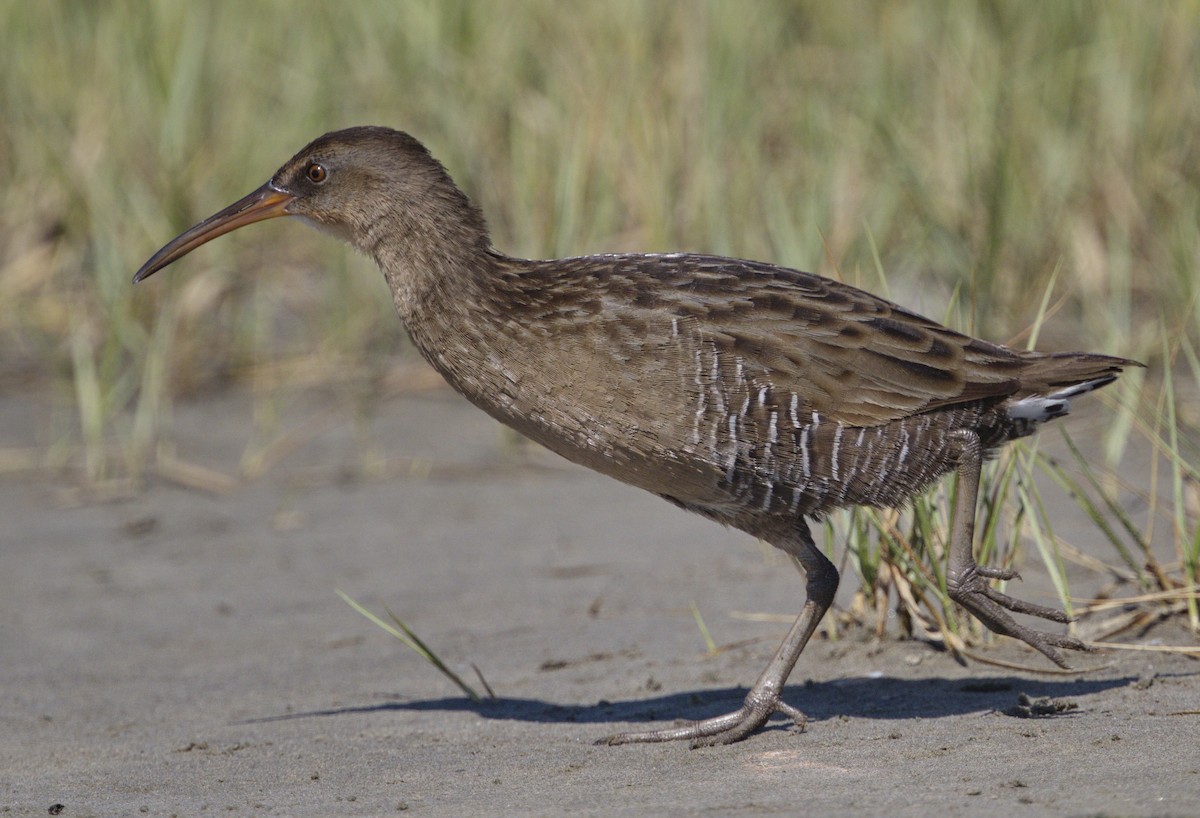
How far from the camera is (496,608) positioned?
509 centimetres

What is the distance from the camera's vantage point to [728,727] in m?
3.66

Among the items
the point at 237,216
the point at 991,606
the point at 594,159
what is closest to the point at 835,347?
the point at 991,606

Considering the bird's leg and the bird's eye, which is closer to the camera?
the bird's leg

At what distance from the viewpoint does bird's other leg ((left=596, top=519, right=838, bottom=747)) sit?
362cm

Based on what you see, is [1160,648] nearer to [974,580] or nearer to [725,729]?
[974,580]

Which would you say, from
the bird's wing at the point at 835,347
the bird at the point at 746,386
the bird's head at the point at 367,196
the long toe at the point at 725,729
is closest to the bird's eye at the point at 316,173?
the bird's head at the point at 367,196

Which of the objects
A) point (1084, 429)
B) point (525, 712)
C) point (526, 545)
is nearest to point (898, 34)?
point (1084, 429)

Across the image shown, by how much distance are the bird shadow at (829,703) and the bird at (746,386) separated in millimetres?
132

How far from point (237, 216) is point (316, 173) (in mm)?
261

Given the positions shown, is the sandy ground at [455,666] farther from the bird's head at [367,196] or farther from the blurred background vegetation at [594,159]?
the bird's head at [367,196]

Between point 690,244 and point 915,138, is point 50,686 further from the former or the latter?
point 915,138

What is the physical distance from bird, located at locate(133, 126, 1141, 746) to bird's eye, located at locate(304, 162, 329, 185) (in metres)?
0.35

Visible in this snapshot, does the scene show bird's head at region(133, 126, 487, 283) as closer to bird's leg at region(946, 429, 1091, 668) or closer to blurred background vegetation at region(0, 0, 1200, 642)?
bird's leg at region(946, 429, 1091, 668)

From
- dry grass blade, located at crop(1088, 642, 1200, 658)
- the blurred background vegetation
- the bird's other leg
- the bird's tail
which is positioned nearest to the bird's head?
the bird's other leg
